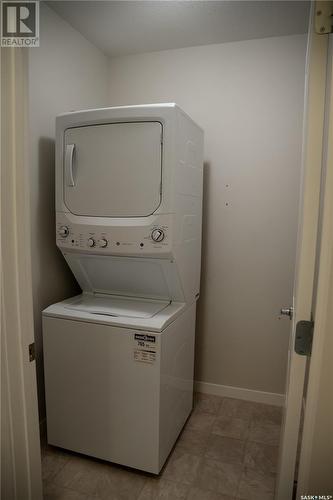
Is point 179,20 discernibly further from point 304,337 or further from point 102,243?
point 304,337

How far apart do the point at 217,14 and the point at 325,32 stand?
4.08 feet

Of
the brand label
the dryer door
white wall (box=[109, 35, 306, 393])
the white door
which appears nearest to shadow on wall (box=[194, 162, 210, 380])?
white wall (box=[109, 35, 306, 393])

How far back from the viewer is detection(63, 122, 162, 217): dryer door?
1.60m

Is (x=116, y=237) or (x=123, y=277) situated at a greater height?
(x=116, y=237)

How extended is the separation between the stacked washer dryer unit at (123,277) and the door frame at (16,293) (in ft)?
1.92

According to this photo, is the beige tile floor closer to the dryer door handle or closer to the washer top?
the washer top

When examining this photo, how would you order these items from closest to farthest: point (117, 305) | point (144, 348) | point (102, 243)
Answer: point (144, 348) < point (102, 243) < point (117, 305)

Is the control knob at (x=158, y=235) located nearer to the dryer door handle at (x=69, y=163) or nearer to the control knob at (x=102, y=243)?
the control knob at (x=102, y=243)

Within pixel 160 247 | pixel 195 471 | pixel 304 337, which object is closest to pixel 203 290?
pixel 160 247

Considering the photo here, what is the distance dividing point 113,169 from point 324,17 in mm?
1096

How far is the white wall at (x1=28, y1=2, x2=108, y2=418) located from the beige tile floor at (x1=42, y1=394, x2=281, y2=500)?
0.44m

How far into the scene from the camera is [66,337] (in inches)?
67.7

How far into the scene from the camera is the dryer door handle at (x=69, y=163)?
172 centimetres

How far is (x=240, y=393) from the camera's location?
95.0 inches
